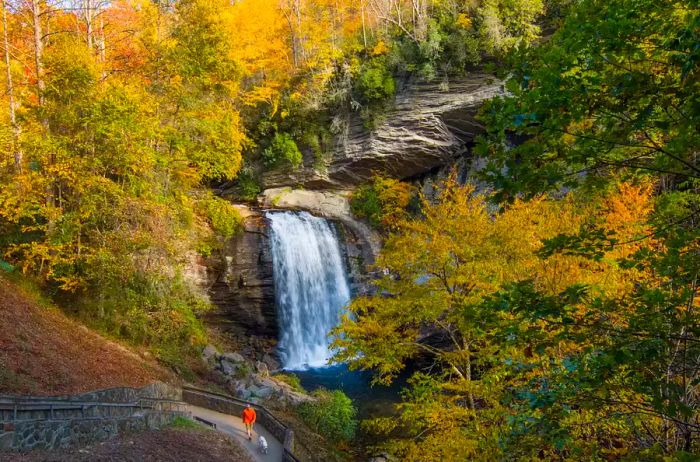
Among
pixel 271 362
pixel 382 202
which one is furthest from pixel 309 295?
pixel 382 202

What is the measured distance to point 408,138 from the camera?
28109 mm

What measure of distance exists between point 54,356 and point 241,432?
538 centimetres

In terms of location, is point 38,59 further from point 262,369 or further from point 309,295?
point 309,295

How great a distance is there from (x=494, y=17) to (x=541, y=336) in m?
26.4

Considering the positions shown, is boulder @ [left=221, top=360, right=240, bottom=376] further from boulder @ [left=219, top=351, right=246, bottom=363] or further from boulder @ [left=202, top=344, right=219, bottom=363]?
boulder @ [left=202, top=344, right=219, bottom=363]

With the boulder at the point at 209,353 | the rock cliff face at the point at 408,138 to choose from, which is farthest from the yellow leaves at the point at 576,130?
the rock cliff face at the point at 408,138

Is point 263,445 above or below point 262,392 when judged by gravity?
above

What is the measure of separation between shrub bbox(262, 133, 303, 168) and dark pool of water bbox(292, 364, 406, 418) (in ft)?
45.3

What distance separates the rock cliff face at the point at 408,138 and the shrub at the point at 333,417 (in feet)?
54.9

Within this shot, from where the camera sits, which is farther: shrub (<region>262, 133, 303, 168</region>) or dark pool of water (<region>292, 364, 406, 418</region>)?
shrub (<region>262, 133, 303, 168</region>)

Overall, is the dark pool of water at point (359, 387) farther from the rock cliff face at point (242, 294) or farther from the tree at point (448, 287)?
the tree at point (448, 287)

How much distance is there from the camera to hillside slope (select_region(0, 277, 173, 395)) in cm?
981

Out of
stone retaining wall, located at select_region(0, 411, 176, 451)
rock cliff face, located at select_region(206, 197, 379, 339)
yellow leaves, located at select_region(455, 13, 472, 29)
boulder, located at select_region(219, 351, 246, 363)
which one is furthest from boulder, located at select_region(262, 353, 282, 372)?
yellow leaves, located at select_region(455, 13, 472, 29)

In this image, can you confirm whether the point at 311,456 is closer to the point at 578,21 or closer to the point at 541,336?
the point at 541,336
